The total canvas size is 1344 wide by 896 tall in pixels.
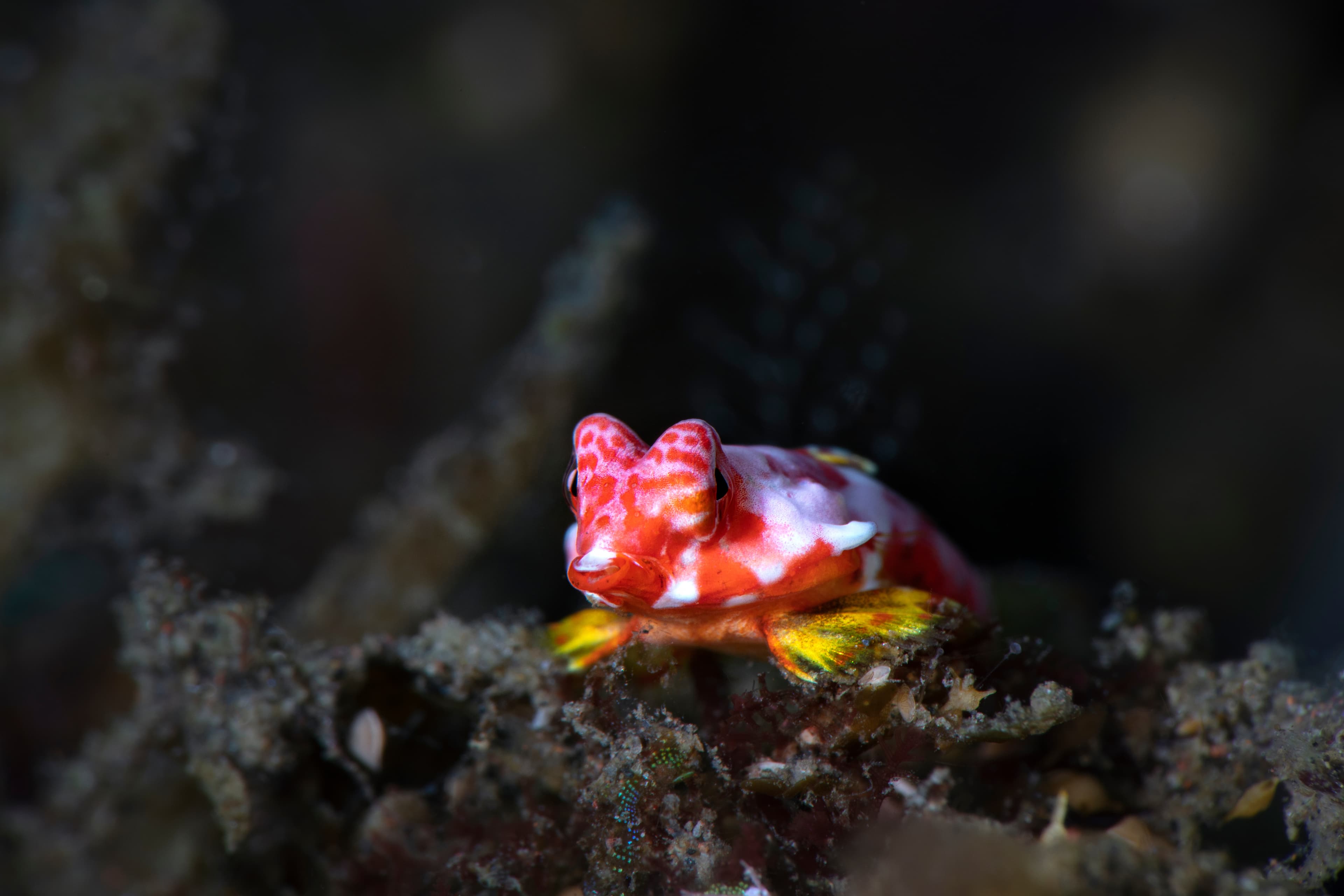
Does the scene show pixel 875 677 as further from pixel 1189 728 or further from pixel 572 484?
pixel 1189 728

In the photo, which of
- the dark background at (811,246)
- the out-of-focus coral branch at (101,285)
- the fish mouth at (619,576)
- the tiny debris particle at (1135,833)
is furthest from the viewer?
the dark background at (811,246)

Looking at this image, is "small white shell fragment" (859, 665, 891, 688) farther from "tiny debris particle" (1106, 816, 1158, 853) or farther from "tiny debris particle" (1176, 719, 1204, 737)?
"tiny debris particle" (1176, 719, 1204, 737)

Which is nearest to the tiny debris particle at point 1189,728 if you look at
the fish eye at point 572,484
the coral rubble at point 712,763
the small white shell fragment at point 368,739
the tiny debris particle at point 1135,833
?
the coral rubble at point 712,763

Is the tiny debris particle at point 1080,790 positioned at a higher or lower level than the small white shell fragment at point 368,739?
lower

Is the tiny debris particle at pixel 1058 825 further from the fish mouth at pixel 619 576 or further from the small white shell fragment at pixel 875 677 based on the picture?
the fish mouth at pixel 619 576

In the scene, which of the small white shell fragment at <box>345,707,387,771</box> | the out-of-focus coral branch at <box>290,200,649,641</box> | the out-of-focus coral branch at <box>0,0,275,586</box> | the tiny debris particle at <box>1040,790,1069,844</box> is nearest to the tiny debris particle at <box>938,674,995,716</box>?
the tiny debris particle at <box>1040,790,1069,844</box>

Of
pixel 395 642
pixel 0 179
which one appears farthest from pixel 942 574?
pixel 0 179

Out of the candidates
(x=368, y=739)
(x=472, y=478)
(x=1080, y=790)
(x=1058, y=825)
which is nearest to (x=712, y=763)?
(x=1058, y=825)
